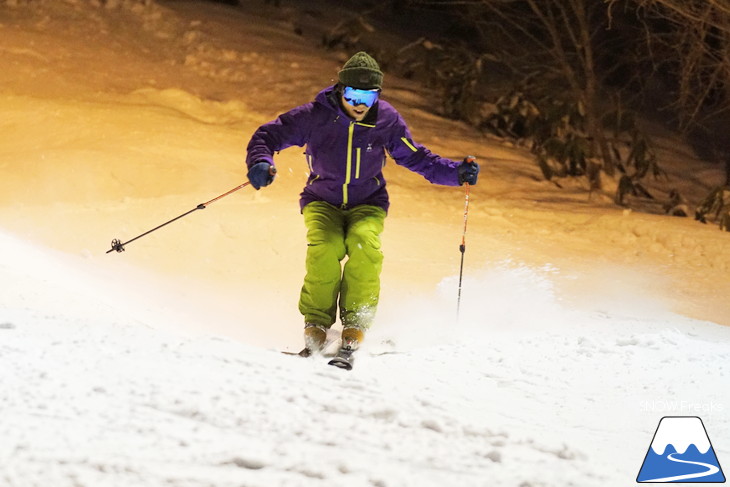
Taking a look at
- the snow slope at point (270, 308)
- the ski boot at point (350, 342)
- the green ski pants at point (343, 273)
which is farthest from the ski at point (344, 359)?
the green ski pants at point (343, 273)

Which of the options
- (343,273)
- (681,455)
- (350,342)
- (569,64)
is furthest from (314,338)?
(569,64)

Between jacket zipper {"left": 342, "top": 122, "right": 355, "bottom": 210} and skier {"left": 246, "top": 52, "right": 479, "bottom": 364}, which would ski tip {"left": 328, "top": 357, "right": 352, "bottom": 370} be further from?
jacket zipper {"left": 342, "top": 122, "right": 355, "bottom": 210}

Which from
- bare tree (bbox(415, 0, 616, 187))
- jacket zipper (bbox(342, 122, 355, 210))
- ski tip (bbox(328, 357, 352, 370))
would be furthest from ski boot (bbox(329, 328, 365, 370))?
bare tree (bbox(415, 0, 616, 187))

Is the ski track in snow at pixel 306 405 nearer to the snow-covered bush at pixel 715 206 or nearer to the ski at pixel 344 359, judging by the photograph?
the ski at pixel 344 359

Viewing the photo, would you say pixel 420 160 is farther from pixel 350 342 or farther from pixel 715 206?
pixel 715 206

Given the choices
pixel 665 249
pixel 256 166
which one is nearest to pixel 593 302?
pixel 665 249

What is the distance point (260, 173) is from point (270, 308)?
140 centimetres

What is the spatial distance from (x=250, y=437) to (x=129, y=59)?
867 cm

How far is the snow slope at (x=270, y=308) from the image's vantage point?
8.11ft

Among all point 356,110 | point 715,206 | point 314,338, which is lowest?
point 314,338

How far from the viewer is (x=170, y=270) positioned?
5.69 metres

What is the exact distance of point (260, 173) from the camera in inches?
162

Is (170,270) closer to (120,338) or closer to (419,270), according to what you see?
(419,270)

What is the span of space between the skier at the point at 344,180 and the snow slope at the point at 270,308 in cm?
45
